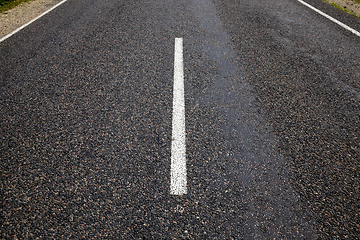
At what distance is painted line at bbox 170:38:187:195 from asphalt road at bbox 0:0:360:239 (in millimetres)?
61

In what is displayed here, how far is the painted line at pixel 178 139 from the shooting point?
228 cm

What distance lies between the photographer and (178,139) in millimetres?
2727

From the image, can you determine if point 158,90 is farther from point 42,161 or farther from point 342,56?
point 342,56

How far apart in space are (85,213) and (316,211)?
2040 millimetres

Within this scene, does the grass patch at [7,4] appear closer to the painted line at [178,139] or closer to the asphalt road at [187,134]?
the asphalt road at [187,134]

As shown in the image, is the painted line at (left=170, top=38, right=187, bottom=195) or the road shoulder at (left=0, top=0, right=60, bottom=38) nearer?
the painted line at (left=170, top=38, right=187, bottom=195)

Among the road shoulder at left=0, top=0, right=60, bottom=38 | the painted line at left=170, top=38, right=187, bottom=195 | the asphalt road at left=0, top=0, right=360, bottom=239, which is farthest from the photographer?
the road shoulder at left=0, top=0, right=60, bottom=38

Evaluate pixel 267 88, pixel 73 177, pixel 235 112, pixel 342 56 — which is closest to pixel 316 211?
pixel 235 112

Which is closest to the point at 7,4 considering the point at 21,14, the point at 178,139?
the point at 21,14

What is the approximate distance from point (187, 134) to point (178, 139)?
0.44ft

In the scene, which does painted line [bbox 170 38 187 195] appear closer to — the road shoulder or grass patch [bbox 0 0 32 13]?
the road shoulder

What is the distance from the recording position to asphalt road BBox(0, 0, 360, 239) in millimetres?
2035

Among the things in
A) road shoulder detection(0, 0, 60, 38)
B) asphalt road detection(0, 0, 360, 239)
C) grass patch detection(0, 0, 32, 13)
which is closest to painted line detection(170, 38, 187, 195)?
asphalt road detection(0, 0, 360, 239)

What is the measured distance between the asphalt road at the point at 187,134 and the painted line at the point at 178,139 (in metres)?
0.06
